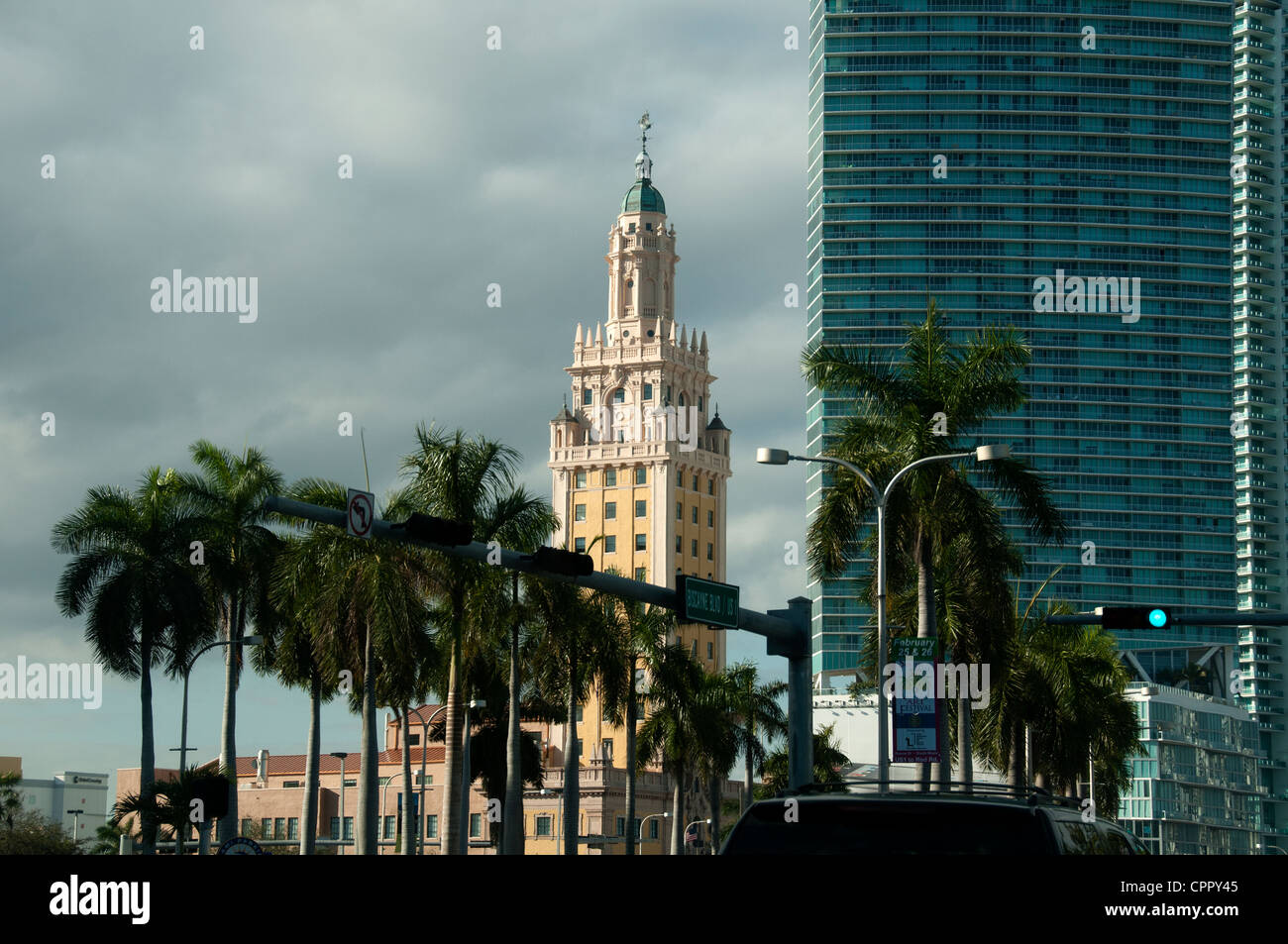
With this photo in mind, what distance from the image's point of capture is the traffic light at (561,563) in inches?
903

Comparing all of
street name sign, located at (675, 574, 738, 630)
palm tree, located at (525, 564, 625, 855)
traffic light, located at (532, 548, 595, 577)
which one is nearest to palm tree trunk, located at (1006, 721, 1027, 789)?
palm tree, located at (525, 564, 625, 855)

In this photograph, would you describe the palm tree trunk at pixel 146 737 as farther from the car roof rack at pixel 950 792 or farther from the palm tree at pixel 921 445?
the car roof rack at pixel 950 792

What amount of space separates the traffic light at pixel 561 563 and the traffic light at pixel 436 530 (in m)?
1.60

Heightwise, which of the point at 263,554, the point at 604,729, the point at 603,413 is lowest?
the point at 604,729

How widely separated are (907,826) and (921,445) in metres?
28.9

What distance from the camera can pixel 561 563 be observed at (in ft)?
75.7

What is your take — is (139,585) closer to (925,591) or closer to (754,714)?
(925,591)

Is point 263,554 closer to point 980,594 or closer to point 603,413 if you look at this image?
point 980,594

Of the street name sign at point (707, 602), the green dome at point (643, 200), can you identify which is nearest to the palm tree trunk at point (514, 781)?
the street name sign at point (707, 602)

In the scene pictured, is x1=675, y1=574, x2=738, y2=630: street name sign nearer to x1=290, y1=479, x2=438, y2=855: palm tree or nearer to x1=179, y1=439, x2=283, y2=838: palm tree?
x1=290, y1=479, x2=438, y2=855: palm tree

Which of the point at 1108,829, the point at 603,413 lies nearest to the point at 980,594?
the point at 1108,829

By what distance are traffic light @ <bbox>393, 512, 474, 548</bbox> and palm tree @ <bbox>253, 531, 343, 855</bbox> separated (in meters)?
22.6
